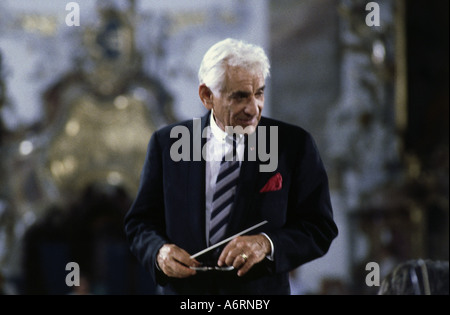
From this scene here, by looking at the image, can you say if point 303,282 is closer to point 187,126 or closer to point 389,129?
point 389,129

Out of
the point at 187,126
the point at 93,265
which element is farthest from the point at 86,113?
the point at 187,126

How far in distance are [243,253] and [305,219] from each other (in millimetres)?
202

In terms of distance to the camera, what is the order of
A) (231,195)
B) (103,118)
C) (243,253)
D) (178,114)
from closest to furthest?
(243,253), (231,195), (178,114), (103,118)

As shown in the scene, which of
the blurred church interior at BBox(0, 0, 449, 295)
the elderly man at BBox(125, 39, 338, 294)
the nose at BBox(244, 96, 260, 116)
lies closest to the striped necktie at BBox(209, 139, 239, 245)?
the elderly man at BBox(125, 39, 338, 294)

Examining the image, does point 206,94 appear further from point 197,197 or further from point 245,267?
point 245,267

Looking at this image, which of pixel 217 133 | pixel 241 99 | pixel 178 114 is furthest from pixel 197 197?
pixel 178 114

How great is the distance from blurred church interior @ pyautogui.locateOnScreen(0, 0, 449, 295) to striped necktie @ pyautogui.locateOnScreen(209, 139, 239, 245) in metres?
4.05

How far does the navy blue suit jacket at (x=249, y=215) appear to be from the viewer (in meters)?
1.66

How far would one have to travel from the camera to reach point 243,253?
5.18 feet

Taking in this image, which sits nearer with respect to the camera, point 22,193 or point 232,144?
point 232,144

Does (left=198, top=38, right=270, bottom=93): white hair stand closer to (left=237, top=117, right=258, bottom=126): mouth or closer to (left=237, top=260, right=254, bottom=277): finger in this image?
(left=237, top=117, right=258, bottom=126): mouth

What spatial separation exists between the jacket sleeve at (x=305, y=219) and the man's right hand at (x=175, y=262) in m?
0.21

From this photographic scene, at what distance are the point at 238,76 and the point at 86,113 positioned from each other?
542 cm

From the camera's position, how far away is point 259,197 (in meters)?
1.68
